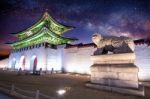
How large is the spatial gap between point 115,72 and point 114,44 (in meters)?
1.74

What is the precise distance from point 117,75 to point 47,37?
79.8 feet

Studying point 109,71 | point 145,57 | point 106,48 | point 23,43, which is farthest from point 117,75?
point 23,43

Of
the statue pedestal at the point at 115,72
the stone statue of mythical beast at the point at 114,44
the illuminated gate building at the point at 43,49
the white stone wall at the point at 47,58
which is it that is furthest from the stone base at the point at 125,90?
the white stone wall at the point at 47,58

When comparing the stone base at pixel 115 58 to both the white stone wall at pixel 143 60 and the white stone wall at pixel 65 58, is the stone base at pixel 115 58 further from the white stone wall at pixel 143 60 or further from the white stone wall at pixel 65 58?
the white stone wall at pixel 65 58

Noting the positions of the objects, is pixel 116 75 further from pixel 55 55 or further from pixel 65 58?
pixel 55 55

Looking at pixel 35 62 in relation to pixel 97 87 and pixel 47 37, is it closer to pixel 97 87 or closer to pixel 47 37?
pixel 47 37

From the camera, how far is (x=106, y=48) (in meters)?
8.80

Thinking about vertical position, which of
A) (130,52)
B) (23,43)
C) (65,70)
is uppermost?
(23,43)

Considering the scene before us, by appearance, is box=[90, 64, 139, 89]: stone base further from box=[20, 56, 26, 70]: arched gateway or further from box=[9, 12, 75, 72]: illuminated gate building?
box=[20, 56, 26, 70]: arched gateway

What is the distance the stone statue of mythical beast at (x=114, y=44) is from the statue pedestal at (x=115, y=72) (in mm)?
376

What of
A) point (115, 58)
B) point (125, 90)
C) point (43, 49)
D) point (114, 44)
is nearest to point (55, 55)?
point (43, 49)

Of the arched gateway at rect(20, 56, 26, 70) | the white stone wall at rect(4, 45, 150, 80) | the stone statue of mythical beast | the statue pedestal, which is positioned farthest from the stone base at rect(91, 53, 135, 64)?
the arched gateway at rect(20, 56, 26, 70)

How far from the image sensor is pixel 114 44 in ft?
27.9

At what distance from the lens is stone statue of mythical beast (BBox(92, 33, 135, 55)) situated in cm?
796
